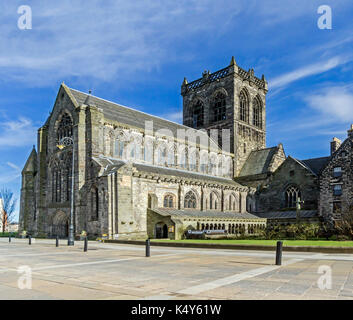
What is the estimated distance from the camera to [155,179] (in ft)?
122

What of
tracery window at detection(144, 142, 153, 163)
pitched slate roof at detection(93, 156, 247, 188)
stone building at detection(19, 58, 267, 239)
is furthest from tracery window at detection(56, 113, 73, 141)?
tracery window at detection(144, 142, 153, 163)

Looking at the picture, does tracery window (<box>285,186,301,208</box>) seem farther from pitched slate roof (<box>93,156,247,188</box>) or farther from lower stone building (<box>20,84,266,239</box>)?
pitched slate roof (<box>93,156,247,188</box>)

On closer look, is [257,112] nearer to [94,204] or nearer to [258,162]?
[258,162]

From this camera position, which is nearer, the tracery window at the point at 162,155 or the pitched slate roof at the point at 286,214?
the pitched slate roof at the point at 286,214

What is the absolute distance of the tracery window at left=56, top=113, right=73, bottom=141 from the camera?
40.1 metres

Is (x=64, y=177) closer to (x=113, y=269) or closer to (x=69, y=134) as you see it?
(x=69, y=134)

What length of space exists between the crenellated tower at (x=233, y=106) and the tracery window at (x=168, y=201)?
19.5m

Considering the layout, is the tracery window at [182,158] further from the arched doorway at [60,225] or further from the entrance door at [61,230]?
the entrance door at [61,230]

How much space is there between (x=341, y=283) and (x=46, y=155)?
134 feet

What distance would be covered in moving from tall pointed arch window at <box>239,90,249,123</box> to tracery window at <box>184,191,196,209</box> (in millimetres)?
22647

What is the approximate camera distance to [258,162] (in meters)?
55.6

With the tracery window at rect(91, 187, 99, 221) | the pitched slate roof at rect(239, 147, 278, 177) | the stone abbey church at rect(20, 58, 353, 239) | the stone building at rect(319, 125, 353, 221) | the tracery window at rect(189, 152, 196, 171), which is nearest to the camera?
the tracery window at rect(91, 187, 99, 221)

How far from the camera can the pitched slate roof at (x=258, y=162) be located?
2117 inches

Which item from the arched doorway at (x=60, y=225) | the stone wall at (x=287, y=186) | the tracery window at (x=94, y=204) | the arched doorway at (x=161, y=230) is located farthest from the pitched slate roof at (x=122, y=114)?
the stone wall at (x=287, y=186)
